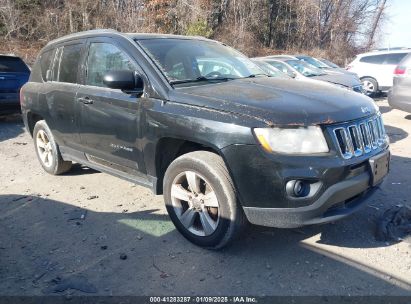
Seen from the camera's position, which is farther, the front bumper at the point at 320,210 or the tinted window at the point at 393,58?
the tinted window at the point at 393,58

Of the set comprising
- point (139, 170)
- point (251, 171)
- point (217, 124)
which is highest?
point (217, 124)

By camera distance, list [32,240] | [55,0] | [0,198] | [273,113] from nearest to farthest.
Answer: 1. [273,113]
2. [32,240]
3. [0,198]
4. [55,0]

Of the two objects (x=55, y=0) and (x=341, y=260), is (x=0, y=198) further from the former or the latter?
(x=55, y=0)

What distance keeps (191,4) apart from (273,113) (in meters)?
22.5

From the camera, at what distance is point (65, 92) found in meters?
4.77

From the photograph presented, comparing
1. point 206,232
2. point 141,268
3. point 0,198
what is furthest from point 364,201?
point 0,198

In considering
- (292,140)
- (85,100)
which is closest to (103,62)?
(85,100)

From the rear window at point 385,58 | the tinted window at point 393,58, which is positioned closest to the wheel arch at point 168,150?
the rear window at point 385,58

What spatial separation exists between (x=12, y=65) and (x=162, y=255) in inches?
314

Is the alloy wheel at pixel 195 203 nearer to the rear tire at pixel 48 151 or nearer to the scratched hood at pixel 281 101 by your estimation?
the scratched hood at pixel 281 101

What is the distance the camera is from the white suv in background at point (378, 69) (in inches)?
569

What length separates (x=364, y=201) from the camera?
3.34 metres

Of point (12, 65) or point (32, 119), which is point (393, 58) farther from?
point (32, 119)

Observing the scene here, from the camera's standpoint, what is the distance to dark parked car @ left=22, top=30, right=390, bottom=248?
117 inches
